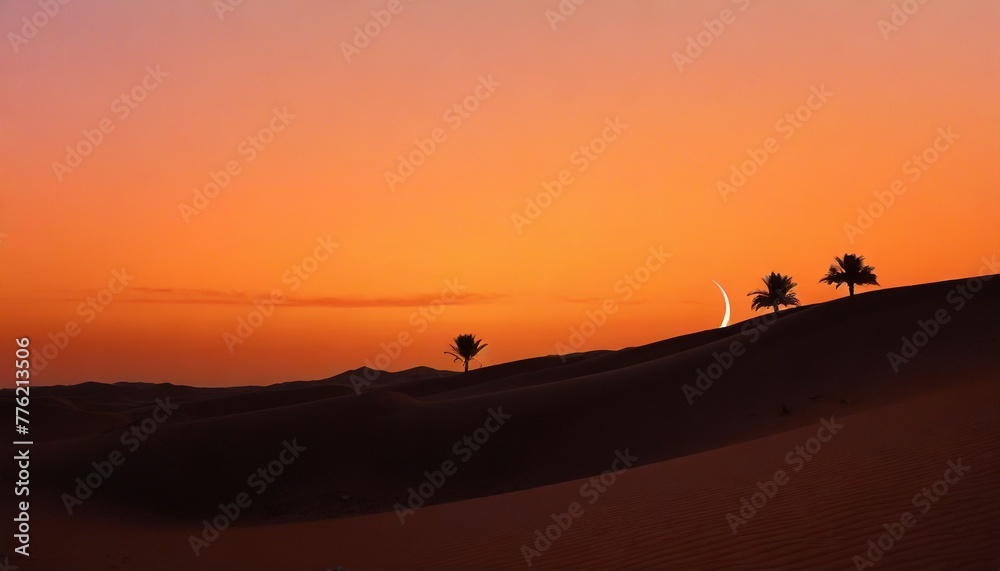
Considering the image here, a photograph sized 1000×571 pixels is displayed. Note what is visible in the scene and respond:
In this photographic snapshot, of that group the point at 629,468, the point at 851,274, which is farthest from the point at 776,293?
the point at 629,468

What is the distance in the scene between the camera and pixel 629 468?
18078mm

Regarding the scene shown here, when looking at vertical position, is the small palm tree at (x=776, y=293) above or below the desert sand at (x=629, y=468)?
above

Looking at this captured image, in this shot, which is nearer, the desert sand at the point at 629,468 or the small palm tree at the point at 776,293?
the desert sand at the point at 629,468

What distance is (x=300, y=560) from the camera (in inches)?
480

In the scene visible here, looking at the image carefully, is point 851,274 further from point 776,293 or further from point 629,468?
point 629,468

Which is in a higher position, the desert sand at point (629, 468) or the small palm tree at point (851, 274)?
the small palm tree at point (851, 274)

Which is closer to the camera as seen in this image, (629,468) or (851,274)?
(629,468)

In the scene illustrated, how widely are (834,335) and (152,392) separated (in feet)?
346

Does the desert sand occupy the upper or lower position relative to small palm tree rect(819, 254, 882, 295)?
lower

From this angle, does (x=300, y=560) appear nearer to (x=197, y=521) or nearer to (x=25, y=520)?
(x=25, y=520)

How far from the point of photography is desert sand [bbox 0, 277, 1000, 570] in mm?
9320

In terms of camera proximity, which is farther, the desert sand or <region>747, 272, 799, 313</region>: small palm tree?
<region>747, 272, 799, 313</region>: small palm tree

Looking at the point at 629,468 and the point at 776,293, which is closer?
the point at 629,468

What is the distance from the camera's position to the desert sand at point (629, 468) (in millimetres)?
9320
